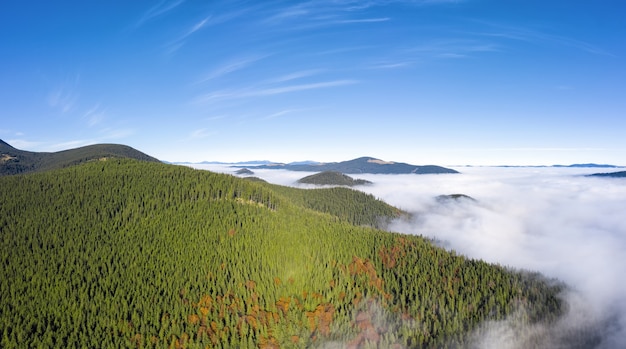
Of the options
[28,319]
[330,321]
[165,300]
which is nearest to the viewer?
[28,319]

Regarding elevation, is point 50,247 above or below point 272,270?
above

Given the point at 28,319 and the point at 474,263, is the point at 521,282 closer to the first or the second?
the point at 474,263

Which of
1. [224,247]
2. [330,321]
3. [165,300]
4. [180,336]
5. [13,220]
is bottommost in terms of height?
[330,321]

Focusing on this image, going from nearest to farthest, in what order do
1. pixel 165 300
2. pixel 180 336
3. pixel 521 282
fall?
pixel 180 336
pixel 165 300
pixel 521 282

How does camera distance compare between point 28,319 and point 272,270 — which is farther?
point 272,270

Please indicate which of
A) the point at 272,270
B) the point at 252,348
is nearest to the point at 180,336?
the point at 252,348

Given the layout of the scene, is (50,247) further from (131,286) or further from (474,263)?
(474,263)

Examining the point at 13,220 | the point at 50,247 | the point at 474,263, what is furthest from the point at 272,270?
the point at 13,220
